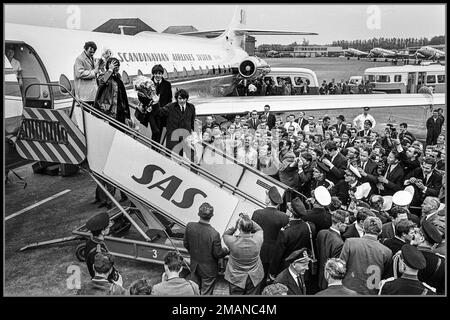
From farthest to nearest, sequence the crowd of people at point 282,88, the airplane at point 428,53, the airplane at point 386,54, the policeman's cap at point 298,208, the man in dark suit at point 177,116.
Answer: the airplane at point 386,54, the airplane at point 428,53, the crowd of people at point 282,88, the man in dark suit at point 177,116, the policeman's cap at point 298,208

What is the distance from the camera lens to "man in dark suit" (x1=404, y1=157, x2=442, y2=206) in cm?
700

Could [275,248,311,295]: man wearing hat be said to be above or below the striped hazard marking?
below

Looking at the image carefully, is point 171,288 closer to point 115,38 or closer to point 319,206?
point 319,206

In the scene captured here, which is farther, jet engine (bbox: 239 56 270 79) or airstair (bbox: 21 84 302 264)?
jet engine (bbox: 239 56 270 79)

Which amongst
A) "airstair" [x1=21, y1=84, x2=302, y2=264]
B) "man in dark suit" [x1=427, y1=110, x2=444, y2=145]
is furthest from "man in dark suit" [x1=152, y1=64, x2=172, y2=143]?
"man in dark suit" [x1=427, y1=110, x2=444, y2=145]

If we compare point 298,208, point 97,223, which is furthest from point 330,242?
point 97,223

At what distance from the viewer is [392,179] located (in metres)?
7.69

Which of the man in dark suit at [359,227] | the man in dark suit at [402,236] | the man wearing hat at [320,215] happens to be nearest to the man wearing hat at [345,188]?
the man wearing hat at [320,215]

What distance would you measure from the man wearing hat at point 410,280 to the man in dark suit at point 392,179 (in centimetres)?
336

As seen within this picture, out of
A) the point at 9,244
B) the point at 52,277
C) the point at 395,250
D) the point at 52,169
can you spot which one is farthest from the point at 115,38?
the point at 395,250

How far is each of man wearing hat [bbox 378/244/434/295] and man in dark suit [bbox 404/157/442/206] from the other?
3080 mm

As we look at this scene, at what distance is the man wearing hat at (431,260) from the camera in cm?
455

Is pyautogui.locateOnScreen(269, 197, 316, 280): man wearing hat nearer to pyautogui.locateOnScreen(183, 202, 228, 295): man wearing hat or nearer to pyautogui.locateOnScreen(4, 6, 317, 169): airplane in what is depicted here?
pyautogui.locateOnScreen(183, 202, 228, 295): man wearing hat

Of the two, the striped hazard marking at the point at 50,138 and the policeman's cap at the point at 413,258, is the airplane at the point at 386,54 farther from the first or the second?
the policeman's cap at the point at 413,258
